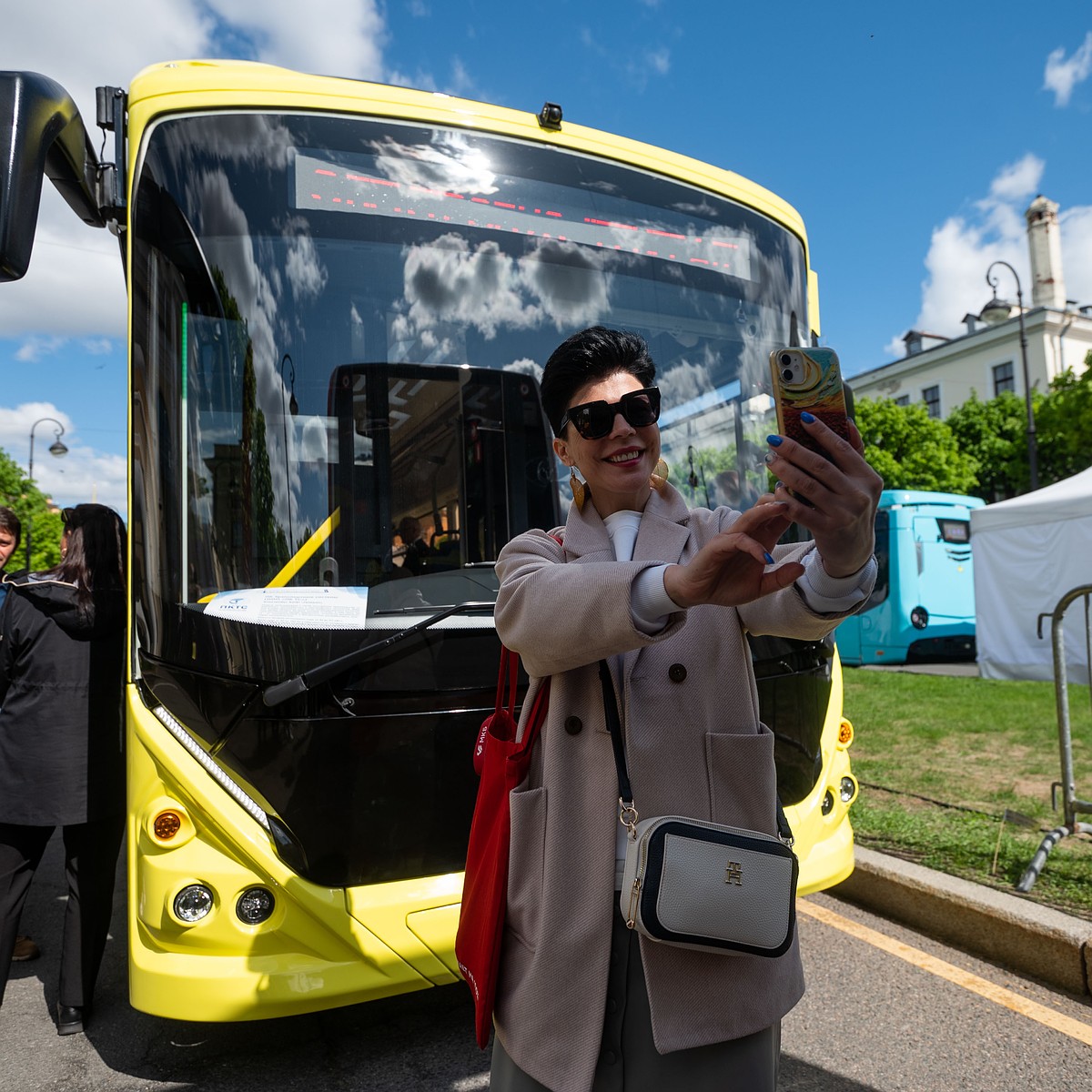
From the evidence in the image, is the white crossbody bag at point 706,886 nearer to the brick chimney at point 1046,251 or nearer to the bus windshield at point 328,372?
the bus windshield at point 328,372

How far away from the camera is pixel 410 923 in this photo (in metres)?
2.85

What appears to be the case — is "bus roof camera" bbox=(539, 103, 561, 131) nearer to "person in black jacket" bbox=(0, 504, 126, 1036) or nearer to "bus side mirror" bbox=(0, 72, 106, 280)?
"bus side mirror" bbox=(0, 72, 106, 280)

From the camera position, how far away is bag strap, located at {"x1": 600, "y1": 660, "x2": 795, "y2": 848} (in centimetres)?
156

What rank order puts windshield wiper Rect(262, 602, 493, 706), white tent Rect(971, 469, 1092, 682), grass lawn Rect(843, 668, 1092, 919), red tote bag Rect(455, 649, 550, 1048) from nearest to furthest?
1. red tote bag Rect(455, 649, 550, 1048)
2. windshield wiper Rect(262, 602, 493, 706)
3. grass lawn Rect(843, 668, 1092, 919)
4. white tent Rect(971, 469, 1092, 682)

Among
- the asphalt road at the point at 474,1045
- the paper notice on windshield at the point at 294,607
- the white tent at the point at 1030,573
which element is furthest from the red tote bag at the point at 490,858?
the white tent at the point at 1030,573

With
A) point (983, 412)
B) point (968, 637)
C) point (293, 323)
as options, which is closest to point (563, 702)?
point (293, 323)

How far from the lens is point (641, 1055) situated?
1.57m

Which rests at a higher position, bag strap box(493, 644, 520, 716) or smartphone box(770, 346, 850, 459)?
smartphone box(770, 346, 850, 459)

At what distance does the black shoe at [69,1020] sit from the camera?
356 centimetres

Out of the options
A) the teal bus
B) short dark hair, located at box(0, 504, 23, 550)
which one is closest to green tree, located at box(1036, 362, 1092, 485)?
the teal bus

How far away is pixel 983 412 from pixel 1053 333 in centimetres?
885

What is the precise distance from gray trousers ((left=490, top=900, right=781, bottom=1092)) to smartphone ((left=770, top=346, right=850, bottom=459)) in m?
0.85

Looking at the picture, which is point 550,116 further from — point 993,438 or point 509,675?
point 993,438

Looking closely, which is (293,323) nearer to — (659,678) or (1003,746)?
(659,678)
